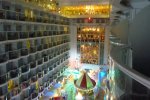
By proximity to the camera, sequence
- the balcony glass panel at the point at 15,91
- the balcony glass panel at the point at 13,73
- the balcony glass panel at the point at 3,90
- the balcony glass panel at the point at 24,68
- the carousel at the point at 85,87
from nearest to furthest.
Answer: the balcony glass panel at the point at 3,90
the balcony glass panel at the point at 13,73
the balcony glass panel at the point at 15,91
the balcony glass panel at the point at 24,68
the carousel at the point at 85,87

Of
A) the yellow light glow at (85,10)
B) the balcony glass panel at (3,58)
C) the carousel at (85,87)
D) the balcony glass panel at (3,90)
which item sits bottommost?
the carousel at (85,87)

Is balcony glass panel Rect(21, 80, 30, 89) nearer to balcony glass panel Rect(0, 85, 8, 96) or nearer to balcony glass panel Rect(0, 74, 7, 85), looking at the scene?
balcony glass panel Rect(0, 85, 8, 96)

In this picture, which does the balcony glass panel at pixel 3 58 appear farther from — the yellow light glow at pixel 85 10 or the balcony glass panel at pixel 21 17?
the yellow light glow at pixel 85 10

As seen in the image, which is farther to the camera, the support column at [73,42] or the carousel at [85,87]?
the support column at [73,42]

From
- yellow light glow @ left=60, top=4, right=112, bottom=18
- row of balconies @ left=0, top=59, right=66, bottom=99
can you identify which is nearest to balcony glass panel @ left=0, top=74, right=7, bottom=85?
row of balconies @ left=0, top=59, right=66, bottom=99

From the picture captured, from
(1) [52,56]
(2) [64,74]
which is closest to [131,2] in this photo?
(1) [52,56]

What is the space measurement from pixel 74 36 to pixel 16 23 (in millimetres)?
14629

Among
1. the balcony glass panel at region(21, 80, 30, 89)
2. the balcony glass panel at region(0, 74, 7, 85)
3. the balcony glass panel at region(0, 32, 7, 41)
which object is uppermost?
the balcony glass panel at region(0, 32, 7, 41)

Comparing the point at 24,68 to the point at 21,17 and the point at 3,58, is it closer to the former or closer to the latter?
the point at 3,58

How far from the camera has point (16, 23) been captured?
1516 cm

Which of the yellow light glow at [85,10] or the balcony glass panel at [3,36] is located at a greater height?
the yellow light glow at [85,10]

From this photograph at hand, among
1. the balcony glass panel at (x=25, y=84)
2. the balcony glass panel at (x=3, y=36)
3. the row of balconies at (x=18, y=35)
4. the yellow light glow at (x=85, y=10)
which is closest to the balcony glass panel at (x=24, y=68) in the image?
the balcony glass panel at (x=25, y=84)

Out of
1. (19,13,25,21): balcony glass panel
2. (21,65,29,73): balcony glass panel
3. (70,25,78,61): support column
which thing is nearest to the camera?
(19,13,25,21): balcony glass panel

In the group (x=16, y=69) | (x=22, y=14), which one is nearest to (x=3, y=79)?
(x=16, y=69)
